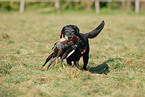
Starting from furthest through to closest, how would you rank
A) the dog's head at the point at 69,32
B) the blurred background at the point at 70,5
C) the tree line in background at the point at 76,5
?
the tree line in background at the point at 76,5 → the blurred background at the point at 70,5 → the dog's head at the point at 69,32

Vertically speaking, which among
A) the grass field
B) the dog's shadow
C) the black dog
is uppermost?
the black dog

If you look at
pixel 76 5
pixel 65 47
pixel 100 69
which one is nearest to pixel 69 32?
pixel 65 47

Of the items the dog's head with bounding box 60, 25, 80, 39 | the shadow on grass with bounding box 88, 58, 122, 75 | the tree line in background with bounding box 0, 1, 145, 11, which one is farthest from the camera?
the tree line in background with bounding box 0, 1, 145, 11

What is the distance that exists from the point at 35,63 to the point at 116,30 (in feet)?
22.6

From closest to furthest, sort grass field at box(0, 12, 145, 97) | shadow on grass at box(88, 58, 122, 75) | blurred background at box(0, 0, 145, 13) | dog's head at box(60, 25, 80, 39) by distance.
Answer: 1. grass field at box(0, 12, 145, 97)
2. dog's head at box(60, 25, 80, 39)
3. shadow on grass at box(88, 58, 122, 75)
4. blurred background at box(0, 0, 145, 13)

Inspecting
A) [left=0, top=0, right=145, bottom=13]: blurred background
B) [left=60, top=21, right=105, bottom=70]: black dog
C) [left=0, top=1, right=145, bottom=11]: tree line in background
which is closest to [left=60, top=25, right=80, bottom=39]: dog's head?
[left=60, top=21, right=105, bottom=70]: black dog

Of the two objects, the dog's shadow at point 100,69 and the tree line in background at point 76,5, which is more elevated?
the tree line in background at point 76,5

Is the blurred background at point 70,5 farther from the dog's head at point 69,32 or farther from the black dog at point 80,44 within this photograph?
the dog's head at point 69,32

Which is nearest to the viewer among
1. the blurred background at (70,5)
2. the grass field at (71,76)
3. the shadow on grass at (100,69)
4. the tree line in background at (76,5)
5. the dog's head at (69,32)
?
the grass field at (71,76)

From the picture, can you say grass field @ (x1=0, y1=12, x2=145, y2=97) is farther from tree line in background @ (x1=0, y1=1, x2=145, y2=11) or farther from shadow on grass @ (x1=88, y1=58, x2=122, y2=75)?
tree line in background @ (x1=0, y1=1, x2=145, y2=11)

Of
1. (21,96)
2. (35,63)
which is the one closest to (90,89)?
(21,96)

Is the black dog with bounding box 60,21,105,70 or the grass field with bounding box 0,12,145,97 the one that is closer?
the grass field with bounding box 0,12,145,97

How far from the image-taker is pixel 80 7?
23.6m

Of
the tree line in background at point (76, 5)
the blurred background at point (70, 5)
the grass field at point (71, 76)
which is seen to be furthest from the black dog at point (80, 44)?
the tree line in background at point (76, 5)
